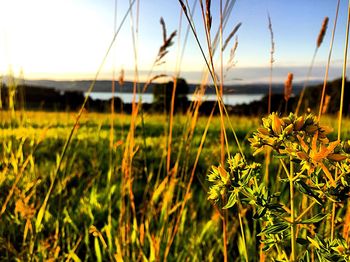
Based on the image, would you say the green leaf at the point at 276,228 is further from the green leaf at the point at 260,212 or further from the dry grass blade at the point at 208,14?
the dry grass blade at the point at 208,14

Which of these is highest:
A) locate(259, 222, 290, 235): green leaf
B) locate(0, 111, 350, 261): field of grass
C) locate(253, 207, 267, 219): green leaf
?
locate(253, 207, 267, 219): green leaf

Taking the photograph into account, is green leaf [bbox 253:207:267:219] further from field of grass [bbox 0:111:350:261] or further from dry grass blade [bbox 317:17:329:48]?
dry grass blade [bbox 317:17:329:48]

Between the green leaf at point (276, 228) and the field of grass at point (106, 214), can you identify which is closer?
the green leaf at point (276, 228)

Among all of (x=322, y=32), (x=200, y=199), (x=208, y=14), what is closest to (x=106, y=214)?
(x=200, y=199)

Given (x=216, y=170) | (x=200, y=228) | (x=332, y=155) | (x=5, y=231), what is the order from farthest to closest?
1. (x=200, y=228)
2. (x=5, y=231)
3. (x=216, y=170)
4. (x=332, y=155)

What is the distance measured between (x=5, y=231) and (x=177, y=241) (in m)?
0.85

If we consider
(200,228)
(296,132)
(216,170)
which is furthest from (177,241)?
(296,132)

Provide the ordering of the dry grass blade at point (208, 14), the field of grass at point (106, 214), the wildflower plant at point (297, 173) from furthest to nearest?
the field of grass at point (106, 214)
the dry grass blade at point (208, 14)
the wildflower plant at point (297, 173)

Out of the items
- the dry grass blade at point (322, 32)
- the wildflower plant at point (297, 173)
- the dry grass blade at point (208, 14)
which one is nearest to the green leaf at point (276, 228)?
the wildflower plant at point (297, 173)

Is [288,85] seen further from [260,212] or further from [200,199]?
[260,212]

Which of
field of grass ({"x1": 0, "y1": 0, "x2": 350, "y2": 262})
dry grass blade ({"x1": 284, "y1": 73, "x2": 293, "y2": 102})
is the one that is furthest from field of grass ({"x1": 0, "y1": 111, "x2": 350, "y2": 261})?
dry grass blade ({"x1": 284, "y1": 73, "x2": 293, "y2": 102})

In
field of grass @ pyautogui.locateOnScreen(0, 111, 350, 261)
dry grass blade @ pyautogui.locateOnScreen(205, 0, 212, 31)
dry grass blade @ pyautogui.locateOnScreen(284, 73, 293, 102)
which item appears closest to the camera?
dry grass blade @ pyautogui.locateOnScreen(205, 0, 212, 31)

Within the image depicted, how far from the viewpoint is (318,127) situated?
0.62m

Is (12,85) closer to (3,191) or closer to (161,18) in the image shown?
(3,191)
